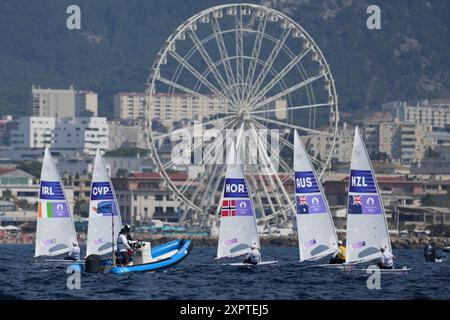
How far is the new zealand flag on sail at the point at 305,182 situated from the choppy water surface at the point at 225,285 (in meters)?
3.44

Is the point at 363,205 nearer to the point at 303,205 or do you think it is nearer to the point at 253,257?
the point at 303,205

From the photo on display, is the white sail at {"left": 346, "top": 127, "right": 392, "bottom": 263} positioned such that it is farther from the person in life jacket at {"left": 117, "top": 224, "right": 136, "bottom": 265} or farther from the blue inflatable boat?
the person in life jacket at {"left": 117, "top": 224, "right": 136, "bottom": 265}

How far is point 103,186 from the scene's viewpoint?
76.9m

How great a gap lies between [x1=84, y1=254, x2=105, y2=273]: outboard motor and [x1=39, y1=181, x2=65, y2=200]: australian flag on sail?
10.6 metres

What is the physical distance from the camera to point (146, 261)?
69.1 meters

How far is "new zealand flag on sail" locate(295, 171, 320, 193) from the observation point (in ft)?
246

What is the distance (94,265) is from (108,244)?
7575 mm

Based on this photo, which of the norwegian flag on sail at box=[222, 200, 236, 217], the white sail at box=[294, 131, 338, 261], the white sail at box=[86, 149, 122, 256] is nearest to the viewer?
the white sail at box=[294, 131, 338, 261]

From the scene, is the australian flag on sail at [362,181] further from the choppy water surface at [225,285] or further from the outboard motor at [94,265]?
the outboard motor at [94,265]

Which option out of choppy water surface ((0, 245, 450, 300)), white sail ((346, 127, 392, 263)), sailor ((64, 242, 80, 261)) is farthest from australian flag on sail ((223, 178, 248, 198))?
white sail ((346, 127, 392, 263))

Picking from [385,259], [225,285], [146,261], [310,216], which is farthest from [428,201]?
[225,285]

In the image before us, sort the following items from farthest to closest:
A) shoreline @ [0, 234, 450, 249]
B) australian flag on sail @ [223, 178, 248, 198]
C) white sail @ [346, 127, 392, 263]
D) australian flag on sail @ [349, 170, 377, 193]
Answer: shoreline @ [0, 234, 450, 249] < australian flag on sail @ [223, 178, 248, 198] < australian flag on sail @ [349, 170, 377, 193] < white sail @ [346, 127, 392, 263]

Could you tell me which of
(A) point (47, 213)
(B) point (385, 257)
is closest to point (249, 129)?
(A) point (47, 213)
